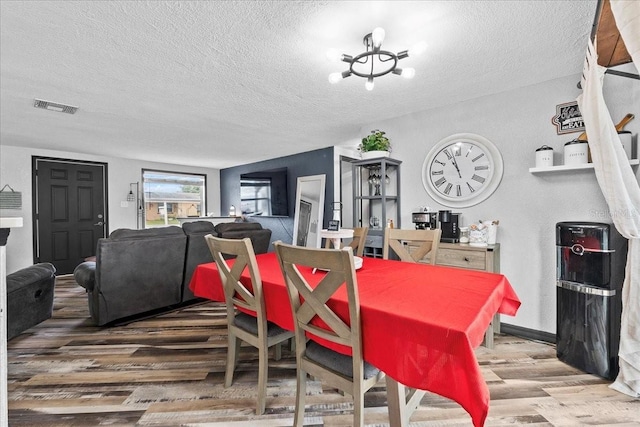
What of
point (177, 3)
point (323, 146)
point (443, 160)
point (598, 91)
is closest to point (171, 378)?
point (177, 3)

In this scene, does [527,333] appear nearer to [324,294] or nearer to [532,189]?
[532,189]

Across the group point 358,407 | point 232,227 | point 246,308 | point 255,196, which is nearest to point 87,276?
point 232,227

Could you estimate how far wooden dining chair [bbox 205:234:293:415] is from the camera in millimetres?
1591

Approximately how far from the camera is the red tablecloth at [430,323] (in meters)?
0.95

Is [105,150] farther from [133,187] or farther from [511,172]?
[511,172]

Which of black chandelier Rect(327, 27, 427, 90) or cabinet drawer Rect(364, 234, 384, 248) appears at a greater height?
black chandelier Rect(327, 27, 427, 90)

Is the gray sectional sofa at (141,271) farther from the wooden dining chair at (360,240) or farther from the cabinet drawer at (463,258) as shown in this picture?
the cabinet drawer at (463,258)

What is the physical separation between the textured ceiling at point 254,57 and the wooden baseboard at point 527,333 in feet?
7.27

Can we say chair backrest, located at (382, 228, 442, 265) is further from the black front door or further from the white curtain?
the black front door

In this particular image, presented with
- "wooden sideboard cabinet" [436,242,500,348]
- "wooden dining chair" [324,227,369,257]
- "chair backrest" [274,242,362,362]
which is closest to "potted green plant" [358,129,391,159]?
"wooden dining chair" [324,227,369,257]

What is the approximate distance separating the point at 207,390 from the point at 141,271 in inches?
66.1

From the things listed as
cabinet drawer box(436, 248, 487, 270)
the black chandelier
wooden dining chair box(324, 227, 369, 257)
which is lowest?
cabinet drawer box(436, 248, 487, 270)

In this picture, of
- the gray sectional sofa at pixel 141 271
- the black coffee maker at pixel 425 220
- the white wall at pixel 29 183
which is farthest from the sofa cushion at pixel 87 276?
the black coffee maker at pixel 425 220

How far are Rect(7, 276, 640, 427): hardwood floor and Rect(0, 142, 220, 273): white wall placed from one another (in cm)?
310
